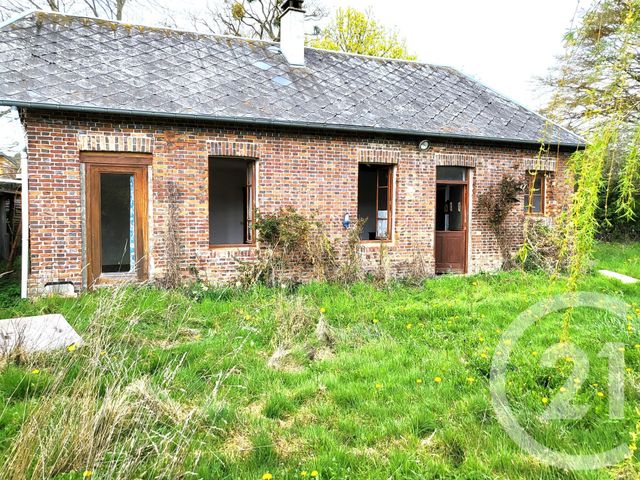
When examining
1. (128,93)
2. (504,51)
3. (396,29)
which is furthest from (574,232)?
(396,29)

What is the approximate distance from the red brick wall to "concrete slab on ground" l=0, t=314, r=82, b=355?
9.09ft

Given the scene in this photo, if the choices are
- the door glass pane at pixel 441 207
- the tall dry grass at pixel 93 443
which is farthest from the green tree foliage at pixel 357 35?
the tall dry grass at pixel 93 443

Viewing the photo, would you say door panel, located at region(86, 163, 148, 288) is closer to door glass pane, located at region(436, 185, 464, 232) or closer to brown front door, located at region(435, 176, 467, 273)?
brown front door, located at region(435, 176, 467, 273)

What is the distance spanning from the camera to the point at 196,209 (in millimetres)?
9062

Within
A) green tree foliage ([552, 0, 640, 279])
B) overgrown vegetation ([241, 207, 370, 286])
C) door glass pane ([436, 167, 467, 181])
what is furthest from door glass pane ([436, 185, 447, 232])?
green tree foliage ([552, 0, 640, 279])

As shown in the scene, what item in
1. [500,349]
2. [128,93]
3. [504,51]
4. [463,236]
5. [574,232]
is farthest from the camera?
[463,236]

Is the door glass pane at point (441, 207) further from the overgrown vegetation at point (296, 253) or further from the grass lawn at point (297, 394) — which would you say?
the grass lawn at point (297, 394)

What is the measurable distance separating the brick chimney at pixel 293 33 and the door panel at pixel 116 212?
5207mm

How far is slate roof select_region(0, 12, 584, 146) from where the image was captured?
8.38 m

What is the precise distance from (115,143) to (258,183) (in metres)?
2.68

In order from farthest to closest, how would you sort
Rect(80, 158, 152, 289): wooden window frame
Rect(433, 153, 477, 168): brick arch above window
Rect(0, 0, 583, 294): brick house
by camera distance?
Rect(433, 153, 477, 168): brick arch above window < Rect(80, 158, 152, 289): wooden window frame < Rect(0, 0, 583, 294): brick house

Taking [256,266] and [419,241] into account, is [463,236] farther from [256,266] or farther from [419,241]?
[256,266]

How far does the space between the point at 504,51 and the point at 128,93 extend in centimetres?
737

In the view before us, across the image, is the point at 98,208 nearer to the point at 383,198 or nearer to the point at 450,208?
the point at 383,198
